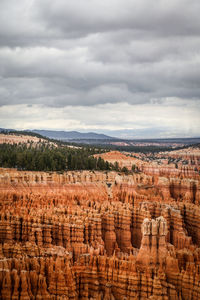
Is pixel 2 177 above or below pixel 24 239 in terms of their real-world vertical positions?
above

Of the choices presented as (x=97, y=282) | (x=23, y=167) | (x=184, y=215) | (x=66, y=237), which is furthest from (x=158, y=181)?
(x=97, y=282)

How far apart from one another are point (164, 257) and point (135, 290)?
632 centimetres

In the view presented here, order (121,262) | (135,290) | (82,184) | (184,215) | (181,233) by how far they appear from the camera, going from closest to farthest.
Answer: (135,290), (121,262), (181,233), (184,215), (82,184)

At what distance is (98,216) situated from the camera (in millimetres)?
48875

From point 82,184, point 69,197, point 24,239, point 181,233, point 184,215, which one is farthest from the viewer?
point 82,184

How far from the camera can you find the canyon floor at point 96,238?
31.6m

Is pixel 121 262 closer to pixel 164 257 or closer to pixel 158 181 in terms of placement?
pixel 164 257

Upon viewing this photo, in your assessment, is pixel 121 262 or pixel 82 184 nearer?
pixel 121 262

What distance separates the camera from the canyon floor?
3156 cm

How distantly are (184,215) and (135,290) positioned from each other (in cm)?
2392

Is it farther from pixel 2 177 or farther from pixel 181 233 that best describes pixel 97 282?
pixel 2 177

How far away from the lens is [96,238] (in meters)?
46.8

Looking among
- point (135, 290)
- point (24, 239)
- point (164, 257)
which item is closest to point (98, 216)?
point (24, 239)

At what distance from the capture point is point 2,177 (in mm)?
62062
